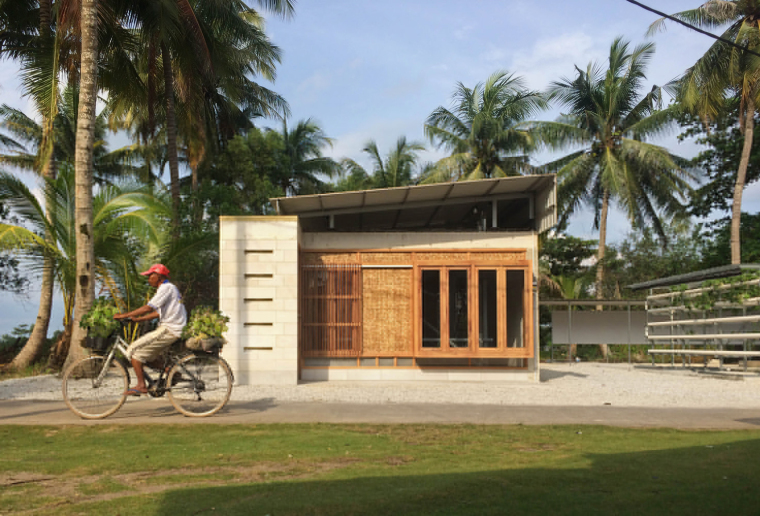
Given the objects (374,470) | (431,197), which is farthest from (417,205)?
(374,470)

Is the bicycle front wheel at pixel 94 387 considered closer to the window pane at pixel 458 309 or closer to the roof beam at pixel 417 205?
the roof beam at pixel 417 205

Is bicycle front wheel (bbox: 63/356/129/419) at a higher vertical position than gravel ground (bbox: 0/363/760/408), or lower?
higher

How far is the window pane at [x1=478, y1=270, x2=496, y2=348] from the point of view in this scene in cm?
1441

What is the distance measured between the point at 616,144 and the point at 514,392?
2217cm

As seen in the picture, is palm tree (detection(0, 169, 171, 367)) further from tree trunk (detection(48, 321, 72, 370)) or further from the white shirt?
the white shirt

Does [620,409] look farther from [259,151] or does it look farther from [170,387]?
[259,151]

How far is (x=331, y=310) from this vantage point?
14492mm

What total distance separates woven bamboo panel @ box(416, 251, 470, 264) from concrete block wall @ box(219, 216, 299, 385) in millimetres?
2625

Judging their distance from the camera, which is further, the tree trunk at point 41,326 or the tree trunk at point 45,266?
the tree trunk at point 41,326

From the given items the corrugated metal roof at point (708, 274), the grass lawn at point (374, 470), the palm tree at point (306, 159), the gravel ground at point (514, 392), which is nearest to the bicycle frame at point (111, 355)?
the grass lawn at point (374, 470)

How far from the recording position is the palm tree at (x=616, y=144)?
30422mm

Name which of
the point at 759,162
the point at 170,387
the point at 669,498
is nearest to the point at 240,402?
the point at 170,387

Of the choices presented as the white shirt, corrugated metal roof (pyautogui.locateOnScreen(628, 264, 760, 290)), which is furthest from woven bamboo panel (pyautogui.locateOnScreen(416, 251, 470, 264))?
the white shirt

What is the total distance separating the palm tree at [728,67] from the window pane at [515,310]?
13.8 m
